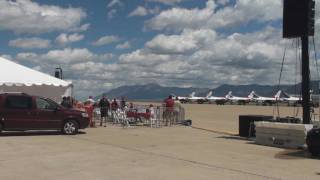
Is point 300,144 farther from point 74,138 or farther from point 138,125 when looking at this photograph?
point 138,125

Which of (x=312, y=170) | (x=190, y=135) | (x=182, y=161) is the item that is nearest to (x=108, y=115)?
(x=190, y=135)

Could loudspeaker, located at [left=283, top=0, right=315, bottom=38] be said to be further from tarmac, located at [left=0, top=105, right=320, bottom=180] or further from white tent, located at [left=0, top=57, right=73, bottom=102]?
white tent, located at [left=0, top=57, right=73, bottom=102]

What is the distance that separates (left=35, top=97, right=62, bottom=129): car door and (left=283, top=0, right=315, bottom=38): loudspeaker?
31.0ft

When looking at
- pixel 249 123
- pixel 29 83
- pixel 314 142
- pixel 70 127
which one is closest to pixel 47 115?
pixel 70 127

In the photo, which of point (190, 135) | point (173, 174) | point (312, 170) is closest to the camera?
point (173, 174)

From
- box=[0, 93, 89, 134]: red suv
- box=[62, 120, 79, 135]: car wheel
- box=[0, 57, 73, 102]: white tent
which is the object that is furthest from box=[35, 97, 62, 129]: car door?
box=[0, 57, 73, 102]: white tent

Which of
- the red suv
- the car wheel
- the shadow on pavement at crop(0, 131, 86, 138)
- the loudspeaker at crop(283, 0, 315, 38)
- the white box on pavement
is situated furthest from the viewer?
the car wheel

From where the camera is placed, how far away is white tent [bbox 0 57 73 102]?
26.2 metres

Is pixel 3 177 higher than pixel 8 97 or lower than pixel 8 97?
lower

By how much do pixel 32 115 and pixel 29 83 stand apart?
6.38 m

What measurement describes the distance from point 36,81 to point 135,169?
16485 mm

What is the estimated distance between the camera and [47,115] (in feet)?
68.3

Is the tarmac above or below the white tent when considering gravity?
below

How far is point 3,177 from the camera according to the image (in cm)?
1037
